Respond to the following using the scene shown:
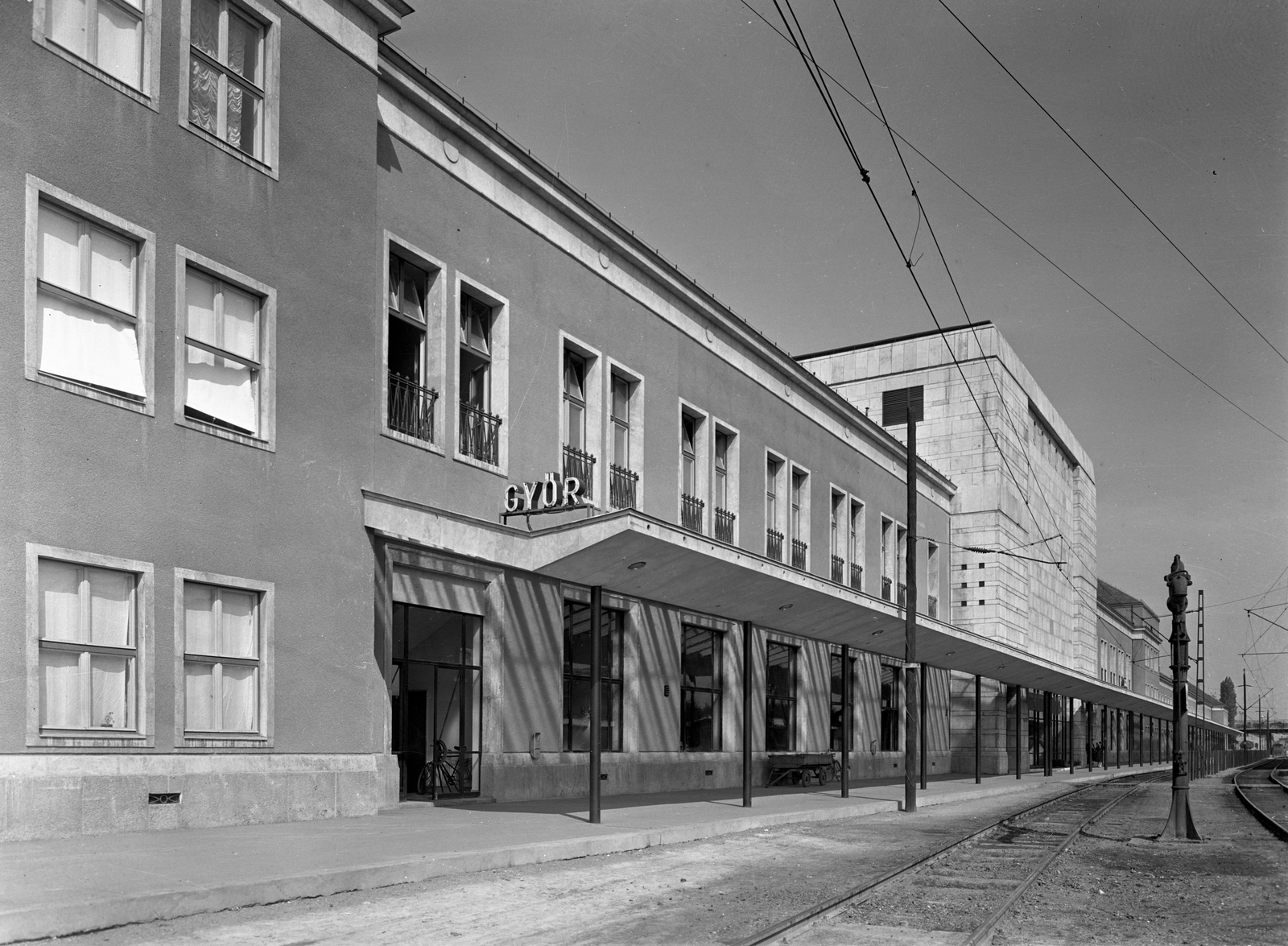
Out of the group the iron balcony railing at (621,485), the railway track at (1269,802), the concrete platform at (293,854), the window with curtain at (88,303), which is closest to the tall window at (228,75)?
→ the window with curtain at (88,303)

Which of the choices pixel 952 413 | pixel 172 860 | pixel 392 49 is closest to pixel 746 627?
pixel 392 49

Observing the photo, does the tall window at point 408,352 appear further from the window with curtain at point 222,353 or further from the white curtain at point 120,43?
the white curtain at point 120,43

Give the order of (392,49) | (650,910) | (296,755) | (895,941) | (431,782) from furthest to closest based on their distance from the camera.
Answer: (431,782) < (392,49) < (296,755) < (650,910) < (895,941)

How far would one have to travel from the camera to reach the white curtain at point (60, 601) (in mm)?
13219

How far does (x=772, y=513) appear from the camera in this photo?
34406mm

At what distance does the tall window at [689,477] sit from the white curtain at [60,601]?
53.8 feet

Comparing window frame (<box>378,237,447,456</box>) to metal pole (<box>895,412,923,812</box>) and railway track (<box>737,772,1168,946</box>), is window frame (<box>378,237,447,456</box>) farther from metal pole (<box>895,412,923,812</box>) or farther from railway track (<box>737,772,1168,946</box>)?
metal pole (<box>895,412,923,812</box>)

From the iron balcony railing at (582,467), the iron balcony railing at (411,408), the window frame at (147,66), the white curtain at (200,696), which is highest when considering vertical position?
the window frame at (147,66)

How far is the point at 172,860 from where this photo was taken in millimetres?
11289

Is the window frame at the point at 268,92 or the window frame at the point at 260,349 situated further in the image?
the window frame at the point at 268,92

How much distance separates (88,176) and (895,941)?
10.9 metres

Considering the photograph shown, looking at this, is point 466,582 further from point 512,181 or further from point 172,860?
point 172,860

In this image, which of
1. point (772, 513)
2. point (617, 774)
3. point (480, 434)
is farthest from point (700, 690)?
point (480, 434)

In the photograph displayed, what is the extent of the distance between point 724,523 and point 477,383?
1054 centimetres
